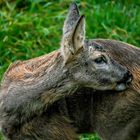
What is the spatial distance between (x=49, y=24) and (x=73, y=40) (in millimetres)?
3346

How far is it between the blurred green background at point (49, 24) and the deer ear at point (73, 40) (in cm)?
230

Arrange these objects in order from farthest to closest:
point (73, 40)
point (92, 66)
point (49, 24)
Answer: point (49, 24), point (92, 66), point (73, 40)

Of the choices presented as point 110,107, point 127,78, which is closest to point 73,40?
point 127,78

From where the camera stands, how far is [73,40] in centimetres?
771

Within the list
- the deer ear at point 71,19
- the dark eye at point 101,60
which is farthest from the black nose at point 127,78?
the deer ear at point 71,19

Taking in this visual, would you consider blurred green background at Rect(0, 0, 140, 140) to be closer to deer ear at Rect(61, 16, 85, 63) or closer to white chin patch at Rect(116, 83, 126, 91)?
deer ear at Rect(61, 16, 85, 63)

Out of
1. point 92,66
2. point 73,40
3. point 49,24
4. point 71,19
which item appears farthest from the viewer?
point 49,24

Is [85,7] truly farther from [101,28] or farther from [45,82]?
[45,82]

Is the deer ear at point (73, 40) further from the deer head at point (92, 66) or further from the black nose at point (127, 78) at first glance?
the black nose at point (127, 78)

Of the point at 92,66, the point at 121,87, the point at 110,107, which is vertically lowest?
the point at 110,107

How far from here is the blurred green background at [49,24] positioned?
1048cm

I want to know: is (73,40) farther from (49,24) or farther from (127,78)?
(49,24)

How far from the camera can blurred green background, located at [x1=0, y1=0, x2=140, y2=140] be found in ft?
34.4

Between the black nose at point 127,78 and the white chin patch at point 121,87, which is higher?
the black nose at point 127,78
